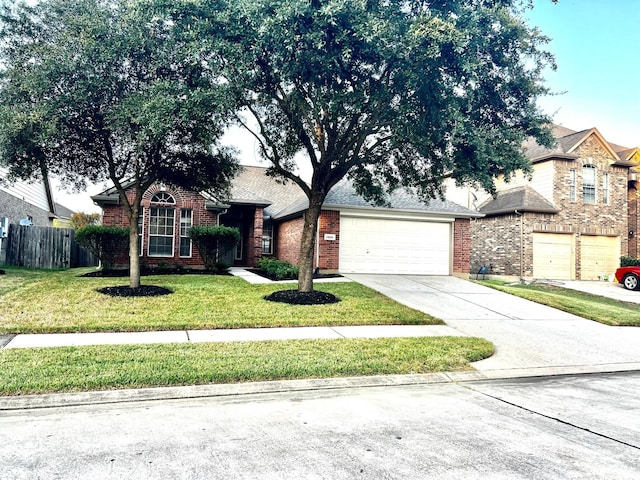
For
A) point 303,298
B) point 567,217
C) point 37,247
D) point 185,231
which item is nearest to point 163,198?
point 185,231

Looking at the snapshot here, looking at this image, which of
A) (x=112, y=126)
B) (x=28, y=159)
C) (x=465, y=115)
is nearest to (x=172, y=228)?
(x=28, y=159)

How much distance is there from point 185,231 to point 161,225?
0.95 m

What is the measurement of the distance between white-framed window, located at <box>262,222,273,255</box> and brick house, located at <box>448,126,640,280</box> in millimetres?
10177

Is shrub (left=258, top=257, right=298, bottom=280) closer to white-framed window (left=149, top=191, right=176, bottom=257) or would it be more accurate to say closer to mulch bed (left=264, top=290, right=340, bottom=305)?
mulch bed (left=264, top=290, right=340, bottom=305)

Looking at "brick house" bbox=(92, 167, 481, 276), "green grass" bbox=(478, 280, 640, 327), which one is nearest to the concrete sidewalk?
"green grass" bbox=(478, 280, 640, 327)

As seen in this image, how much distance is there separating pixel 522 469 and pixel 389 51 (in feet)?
22.5

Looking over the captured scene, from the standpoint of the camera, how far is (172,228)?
17.4 m

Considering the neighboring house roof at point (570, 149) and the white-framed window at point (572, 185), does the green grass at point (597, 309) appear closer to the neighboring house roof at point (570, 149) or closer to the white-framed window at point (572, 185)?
the white-framed window at point (572, 185)

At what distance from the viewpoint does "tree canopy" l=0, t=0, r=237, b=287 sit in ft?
28.8

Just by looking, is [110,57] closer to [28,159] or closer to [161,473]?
[28,159]

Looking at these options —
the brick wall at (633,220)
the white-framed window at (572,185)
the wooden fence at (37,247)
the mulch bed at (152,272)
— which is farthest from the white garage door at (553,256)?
the wooden fence at (37,247)

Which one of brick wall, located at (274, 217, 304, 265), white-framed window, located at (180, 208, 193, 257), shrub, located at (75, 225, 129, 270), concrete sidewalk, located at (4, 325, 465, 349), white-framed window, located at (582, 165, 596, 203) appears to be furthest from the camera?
white-framed window, located at (582, 165, 596, 203)

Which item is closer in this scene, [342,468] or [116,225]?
[342,468]

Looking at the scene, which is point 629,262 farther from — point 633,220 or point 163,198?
point 163,198
